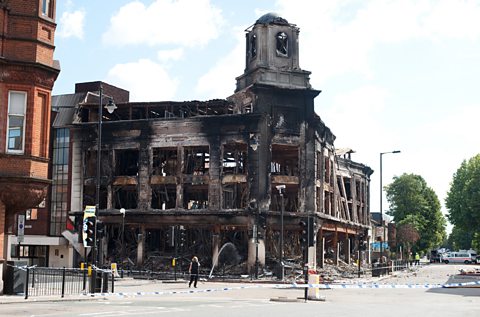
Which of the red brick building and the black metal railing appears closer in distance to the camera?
the red brick building

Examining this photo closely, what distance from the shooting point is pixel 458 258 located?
10825 centimetres

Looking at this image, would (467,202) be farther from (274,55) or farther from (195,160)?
(195,160)

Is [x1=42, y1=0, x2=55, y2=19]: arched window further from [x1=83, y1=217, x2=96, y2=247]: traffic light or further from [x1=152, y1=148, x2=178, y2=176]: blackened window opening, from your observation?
[x1=152, y1=148, x2=178, y2=176]: blackened window opening

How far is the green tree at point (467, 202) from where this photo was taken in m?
78.0

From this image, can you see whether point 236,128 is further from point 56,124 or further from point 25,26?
point 25,26

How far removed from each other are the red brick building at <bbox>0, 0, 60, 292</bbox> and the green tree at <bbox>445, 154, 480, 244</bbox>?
63.0 meters

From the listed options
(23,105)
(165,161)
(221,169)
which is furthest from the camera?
(165,161)

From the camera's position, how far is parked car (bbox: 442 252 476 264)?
105613 mm

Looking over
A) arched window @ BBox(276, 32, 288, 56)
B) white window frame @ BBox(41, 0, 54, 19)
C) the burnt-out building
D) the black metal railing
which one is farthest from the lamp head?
arched window @ BBox(276, 32, 288, 56)

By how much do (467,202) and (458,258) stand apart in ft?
110

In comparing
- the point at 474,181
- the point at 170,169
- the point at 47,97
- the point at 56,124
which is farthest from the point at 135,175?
the point at 474,181

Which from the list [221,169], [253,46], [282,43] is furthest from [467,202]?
[221,169]

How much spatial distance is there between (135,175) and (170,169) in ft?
10.5

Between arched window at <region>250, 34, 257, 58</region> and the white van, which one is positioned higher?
arched window at <region>250, 34, 257, 58</region>
